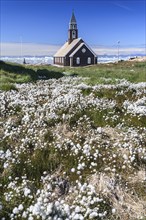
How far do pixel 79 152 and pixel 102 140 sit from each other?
42.5 inches

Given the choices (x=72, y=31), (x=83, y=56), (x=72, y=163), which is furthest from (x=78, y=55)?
(x=72, y=163)

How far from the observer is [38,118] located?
1064cm

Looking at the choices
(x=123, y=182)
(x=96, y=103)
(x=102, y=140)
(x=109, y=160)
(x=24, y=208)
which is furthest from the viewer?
(x=96, y=103)

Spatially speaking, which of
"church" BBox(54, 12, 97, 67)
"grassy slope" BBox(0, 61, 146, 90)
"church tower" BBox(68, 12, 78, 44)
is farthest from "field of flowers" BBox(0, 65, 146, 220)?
"church tower" BBox(68, 12, 78, 44)

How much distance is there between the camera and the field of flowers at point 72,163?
19.3ft

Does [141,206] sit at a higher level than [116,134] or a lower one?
lower

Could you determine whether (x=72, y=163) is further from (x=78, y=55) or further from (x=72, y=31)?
(x=72, y=31)

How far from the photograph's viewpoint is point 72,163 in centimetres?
800

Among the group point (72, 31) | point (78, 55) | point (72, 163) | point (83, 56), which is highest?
point (72, 31)

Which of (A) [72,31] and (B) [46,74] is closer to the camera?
(B) [46,74]

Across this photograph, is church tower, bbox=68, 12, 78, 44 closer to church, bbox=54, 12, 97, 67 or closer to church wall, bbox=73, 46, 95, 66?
church, bbox=54, 12, 97, 67

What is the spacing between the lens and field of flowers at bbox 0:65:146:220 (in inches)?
232

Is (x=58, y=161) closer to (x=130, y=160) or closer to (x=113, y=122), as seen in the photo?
(x=130, y=160)

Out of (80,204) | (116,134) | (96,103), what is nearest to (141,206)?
(80,204)
